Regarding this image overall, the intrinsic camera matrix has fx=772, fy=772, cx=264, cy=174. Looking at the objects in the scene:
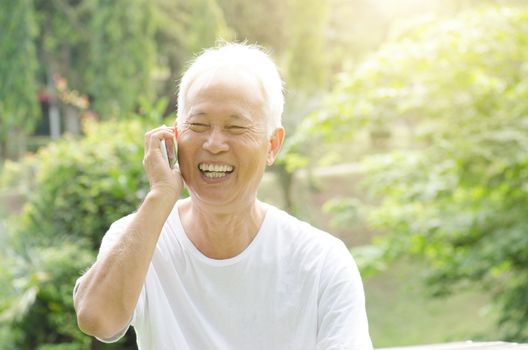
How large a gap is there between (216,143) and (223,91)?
0.34 feet

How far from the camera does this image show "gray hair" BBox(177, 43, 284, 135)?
1558 mm

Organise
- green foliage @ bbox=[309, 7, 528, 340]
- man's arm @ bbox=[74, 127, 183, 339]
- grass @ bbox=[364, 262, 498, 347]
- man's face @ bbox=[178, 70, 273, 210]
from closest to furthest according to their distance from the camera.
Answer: man's arm @ bbox=[74, 127, 183, 339]
man's face @ bbox=[178, 70, 273, 210]
green foliage @ bbox=[309, 7, 528, 340]
grass @ bbox=[364, 262, 498, 347]

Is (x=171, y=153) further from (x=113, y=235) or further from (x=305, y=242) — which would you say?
(x=305, y=242)

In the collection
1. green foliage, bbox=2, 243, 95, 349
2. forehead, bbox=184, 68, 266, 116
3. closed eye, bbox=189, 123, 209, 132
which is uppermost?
forehead, bbox=184, 68, 266, 116

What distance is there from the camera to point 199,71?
154 centimetres

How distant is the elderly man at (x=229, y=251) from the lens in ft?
5.00

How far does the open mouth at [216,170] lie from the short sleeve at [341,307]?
0.89 feet

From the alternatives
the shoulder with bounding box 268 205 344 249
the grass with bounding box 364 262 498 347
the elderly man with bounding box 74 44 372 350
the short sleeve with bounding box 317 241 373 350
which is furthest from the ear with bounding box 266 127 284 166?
the grass with bounding box 364 262 498 347

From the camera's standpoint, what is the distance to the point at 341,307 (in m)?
1.52

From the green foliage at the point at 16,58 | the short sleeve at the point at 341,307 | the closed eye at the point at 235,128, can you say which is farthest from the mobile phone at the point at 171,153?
the green foliage at the point at 16,58

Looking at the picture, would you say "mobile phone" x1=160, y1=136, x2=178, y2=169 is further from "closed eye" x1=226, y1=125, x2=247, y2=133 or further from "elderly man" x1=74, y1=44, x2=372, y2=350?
"closed eye" x1=226, y1=125, x2=247, y2=133

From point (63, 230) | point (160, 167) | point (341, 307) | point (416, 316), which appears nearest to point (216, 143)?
point (160, 167)

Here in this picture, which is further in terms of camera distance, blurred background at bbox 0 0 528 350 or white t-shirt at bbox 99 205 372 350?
blurred background at bbox 0 0 528 350

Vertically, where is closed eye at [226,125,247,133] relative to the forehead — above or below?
below
